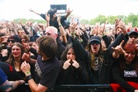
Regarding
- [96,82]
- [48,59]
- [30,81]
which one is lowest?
[96,82]

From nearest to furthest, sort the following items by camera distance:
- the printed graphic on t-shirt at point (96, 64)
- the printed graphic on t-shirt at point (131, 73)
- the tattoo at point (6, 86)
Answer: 1. the tattoo at point (6, 86)
2. the printed graphic on t-shirt at point (131, 73)
3. the printed graphic on t-shirt at point (96, 64)

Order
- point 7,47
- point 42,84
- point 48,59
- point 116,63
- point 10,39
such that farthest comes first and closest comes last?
point 10,39, point 7,47, point 116,63, point 48,59, point 42,84

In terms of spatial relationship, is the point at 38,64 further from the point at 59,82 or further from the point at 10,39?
the point at 10,39

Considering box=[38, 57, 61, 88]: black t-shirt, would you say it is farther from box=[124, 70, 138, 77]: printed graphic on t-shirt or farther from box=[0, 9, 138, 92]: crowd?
box=[124, 70, 138, 77]: printed graphic on t-shirt

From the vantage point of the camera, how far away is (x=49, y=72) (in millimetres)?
2447

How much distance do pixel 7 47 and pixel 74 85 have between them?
1776 mm

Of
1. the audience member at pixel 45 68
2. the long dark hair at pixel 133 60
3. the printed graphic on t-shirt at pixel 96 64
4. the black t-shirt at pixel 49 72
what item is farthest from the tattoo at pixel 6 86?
the long dark hair at pixel 133 60

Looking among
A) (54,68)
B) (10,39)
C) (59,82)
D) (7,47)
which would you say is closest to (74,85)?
(59,82)

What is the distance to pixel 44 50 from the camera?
8.21ft

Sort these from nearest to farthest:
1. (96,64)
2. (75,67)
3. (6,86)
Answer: (6,86) → (75,67) → (96,64)

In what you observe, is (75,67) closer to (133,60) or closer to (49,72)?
(49,72)

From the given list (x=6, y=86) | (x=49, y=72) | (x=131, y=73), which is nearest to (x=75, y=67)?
(x=49, y=72)

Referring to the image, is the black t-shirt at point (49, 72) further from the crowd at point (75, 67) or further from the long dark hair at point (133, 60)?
the long dark hair at point (133, 60)

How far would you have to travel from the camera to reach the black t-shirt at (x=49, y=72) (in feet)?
7.97
